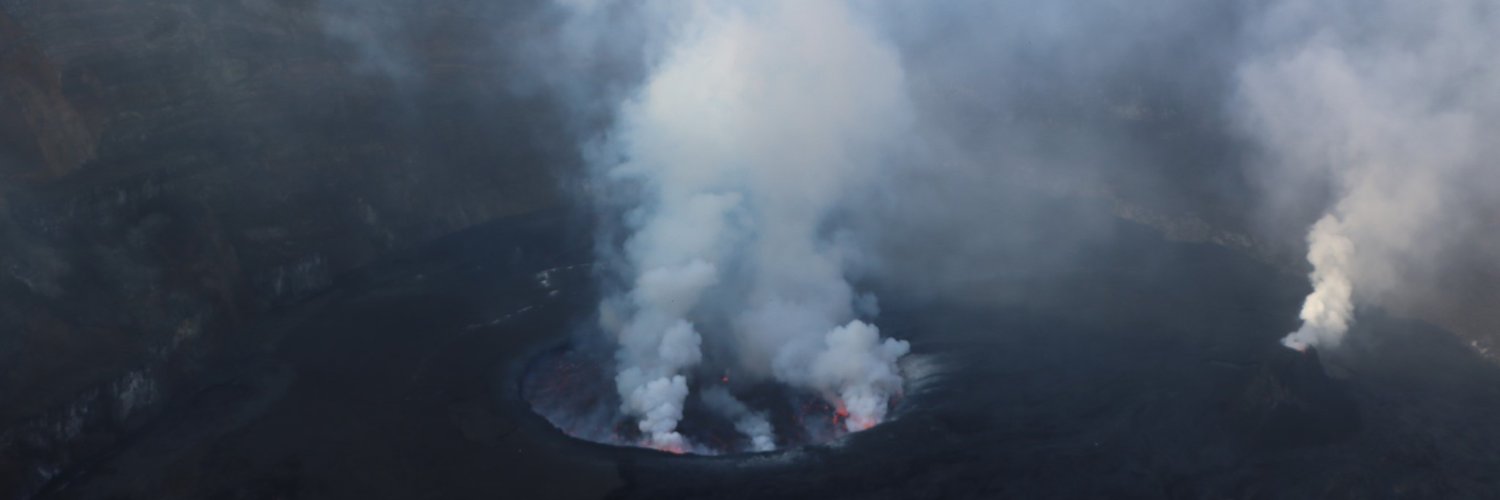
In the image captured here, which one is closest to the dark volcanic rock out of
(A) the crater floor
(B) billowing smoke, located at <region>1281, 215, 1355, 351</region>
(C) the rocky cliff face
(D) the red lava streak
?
(A) the crater floor

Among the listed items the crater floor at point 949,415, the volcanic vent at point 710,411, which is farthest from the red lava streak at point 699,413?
the crater floor at point 949,415

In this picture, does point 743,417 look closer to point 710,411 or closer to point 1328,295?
point 710,411

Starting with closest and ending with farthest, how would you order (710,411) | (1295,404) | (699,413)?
(1295,404), (699,413), (710,411)

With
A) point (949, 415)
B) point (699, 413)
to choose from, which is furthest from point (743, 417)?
point (949, 415)

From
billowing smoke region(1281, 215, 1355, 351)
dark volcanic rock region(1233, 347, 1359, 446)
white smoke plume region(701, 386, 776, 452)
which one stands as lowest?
white smoke plume region(701, 386, 776, 452)

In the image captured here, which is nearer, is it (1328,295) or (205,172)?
(1328,295)

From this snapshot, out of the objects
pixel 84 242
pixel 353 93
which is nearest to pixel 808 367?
pixel 84 242

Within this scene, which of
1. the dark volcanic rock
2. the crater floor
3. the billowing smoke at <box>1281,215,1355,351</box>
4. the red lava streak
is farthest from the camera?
the billowing smoke at <box>1281,215,1355,351</box>

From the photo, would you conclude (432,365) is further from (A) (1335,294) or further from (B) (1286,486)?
(A) (1335,294)

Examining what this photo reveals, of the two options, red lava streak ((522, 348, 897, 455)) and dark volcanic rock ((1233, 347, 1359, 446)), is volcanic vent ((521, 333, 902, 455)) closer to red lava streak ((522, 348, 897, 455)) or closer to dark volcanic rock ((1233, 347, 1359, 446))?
red lava streak ((522, 348, 897, 455))
